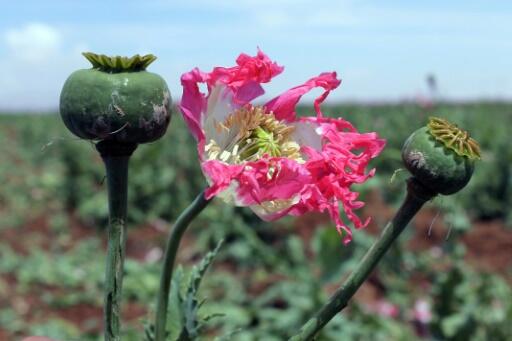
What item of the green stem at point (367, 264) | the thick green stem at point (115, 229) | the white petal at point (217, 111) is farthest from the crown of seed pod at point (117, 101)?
the green stem at point (367, 264)

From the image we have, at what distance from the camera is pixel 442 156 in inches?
47.6

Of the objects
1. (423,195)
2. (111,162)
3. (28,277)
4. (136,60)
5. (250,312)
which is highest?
(136,60)

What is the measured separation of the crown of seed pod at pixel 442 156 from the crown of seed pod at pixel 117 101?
409 mm

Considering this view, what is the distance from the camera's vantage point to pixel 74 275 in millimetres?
6617

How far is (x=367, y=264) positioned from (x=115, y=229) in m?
0.38

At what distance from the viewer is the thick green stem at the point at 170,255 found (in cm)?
115

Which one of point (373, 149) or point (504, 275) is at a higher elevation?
point (373, 149)

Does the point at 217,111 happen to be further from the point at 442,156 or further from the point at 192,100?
the point at 442,156

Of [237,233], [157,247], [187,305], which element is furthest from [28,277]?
[187,305]

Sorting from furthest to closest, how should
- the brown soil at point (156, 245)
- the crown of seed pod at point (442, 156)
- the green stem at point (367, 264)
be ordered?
the brown soil at point (156, 245)
the crown of seed pod at point (442, 156)
the green stem at point (367, 264)

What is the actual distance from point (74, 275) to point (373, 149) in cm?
574

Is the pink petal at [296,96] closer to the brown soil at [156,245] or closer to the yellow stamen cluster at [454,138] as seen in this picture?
the yellow stamen cluster at [454,138]

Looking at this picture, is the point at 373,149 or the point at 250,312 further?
the point at 250,312

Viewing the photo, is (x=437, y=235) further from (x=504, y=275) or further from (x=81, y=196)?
(x=81, y=196)
